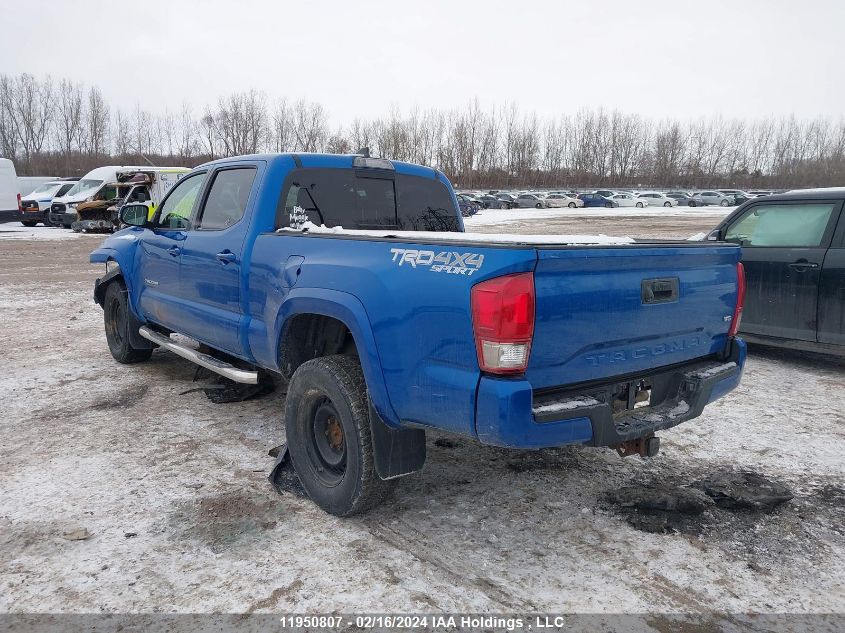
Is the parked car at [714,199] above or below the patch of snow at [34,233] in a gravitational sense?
above

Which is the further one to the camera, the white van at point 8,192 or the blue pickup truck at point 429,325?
the white van at point 8,192

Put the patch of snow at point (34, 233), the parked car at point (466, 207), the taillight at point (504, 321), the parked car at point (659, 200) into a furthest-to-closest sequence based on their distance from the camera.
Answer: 1. the parked car at point (659, 200)
2. the patch of snow at point (34, 233)
3. the parked car at point (466, 207)
4. the taillight at point (504, 321)

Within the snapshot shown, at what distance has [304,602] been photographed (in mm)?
2838

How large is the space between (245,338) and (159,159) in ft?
257

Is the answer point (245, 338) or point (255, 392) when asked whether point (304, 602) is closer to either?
point (245, 338)

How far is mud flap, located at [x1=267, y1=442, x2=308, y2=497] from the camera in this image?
154 inches

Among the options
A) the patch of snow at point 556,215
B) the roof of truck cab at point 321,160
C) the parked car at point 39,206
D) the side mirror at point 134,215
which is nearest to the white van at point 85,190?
the parked car at point 39,206

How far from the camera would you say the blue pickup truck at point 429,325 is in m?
2.77

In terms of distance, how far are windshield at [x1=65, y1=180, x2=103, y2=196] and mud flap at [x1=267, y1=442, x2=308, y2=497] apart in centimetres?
2653

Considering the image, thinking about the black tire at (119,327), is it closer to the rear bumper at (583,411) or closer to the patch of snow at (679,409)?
the rear bumper at (583,411)

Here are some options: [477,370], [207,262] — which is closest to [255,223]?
[207,262]

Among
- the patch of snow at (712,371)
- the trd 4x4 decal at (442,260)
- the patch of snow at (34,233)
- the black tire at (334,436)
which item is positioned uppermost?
the trd 4x4 decal at (442,260)

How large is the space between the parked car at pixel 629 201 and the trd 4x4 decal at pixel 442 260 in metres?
61.2

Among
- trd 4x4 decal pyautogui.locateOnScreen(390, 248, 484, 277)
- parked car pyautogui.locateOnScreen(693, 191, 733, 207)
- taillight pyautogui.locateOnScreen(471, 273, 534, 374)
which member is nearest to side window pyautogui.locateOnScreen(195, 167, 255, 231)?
trd 4x4 decal pyautogui.locateOnScreen(390, 248, 484, 277)
